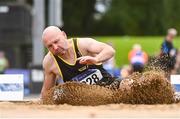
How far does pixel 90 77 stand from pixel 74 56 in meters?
0.34

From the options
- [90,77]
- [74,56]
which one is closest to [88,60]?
[74,56]

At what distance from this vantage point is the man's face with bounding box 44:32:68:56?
8.37 meters

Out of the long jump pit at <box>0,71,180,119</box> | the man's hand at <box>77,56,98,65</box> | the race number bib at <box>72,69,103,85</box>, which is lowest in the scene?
the long jump pit at <box>0,71,180,119</box>

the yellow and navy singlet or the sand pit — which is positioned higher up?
the yellow and navy singlet

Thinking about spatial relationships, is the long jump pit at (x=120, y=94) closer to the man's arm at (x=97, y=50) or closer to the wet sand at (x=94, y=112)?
the man's arm at (x=97, y=50)

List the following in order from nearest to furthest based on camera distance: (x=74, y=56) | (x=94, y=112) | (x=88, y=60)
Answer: (x=94, y=112) < (x=88, y=60) < (x=74, y=56)

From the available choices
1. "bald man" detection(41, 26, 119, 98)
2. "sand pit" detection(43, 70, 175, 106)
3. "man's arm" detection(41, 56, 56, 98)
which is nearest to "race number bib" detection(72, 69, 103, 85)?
"bald man" detection(41, 26, 119, 98)

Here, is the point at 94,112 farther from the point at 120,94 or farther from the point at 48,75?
the point at 48,75

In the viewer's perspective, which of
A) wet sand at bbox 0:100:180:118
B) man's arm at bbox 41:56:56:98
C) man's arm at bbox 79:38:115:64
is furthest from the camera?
man's arm at bbox 41:56:56:98

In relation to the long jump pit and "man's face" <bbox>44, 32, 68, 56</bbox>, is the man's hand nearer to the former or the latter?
"man's face" <bbox>44, 32, 68, 56</bbox>

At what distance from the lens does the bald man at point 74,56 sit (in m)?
8.40

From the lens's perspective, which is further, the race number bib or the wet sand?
the race number bib

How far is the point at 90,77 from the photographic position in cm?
865

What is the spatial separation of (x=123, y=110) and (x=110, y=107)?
0.41 meters
